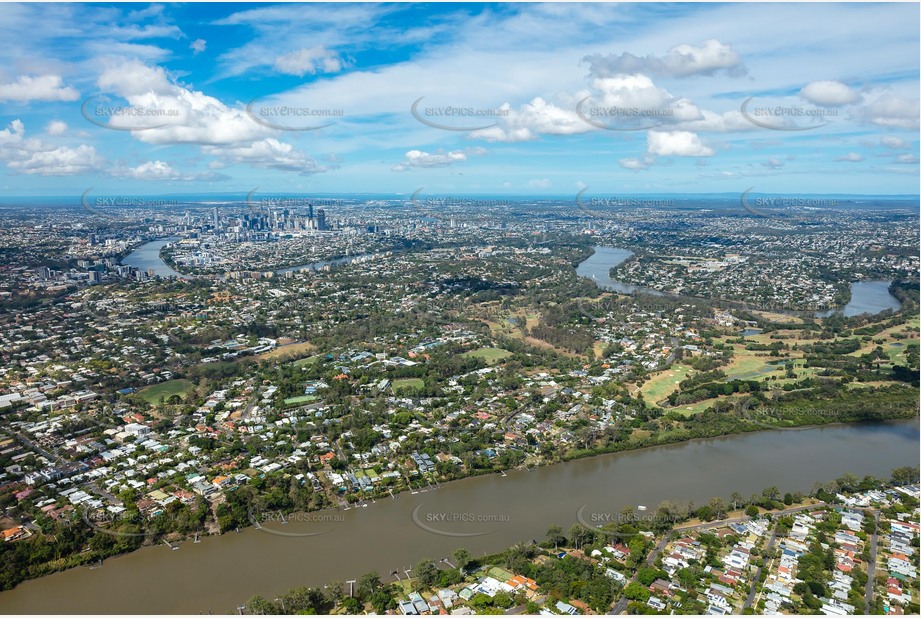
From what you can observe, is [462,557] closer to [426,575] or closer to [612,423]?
[426,575]

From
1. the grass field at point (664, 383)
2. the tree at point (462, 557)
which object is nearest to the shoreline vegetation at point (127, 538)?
the tree at point (462, 557)

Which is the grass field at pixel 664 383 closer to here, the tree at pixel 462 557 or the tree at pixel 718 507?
the tree at pixel 718 507

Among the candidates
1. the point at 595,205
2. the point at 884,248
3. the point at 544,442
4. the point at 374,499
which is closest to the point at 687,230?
the point at 884,248

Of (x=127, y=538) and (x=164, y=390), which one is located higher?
(x=164, y=390)

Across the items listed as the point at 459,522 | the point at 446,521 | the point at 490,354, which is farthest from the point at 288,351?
the point at 459,522

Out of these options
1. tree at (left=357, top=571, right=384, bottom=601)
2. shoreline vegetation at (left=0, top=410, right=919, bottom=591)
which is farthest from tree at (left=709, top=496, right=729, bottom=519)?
tree at (left=357, top=571, right=384, bottom=601)

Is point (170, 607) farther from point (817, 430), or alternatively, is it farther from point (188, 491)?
Answer: point (817, 430)

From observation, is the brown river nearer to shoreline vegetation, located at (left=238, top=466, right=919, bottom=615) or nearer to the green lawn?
shoreline vegetation, located at (left=238, top=466, right=919, bottom=615)
